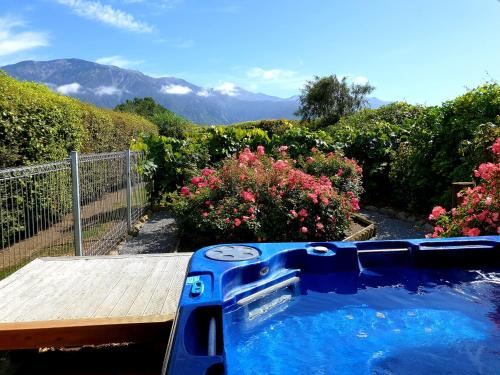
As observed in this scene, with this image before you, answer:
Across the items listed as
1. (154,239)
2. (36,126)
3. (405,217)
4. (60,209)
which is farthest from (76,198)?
(405,217)

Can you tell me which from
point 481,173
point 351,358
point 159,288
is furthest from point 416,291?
point 481,173

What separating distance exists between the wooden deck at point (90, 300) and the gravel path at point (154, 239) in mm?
1516

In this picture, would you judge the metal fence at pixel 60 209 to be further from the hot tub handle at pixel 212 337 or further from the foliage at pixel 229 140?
the foliage at pixel 229 140

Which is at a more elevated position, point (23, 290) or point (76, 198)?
point (76, 198)

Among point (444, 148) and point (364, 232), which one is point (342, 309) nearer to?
point (364, 232)

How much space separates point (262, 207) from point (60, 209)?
7.76 ft

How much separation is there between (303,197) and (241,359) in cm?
323

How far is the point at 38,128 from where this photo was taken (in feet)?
20.1

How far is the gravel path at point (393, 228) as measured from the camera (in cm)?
623

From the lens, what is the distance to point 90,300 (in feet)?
9.21

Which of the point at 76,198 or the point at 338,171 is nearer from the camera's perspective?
the point at 76,198

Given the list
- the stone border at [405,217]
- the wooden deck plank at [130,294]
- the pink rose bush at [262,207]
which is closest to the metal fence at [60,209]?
the pink rose bush at [262,207]

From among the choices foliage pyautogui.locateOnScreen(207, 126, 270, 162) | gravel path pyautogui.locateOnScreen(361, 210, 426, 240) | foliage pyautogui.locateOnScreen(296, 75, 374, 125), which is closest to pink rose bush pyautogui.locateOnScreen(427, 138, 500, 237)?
gravel path pyautogui.locateOnScreen(361, 210, 426, 240)

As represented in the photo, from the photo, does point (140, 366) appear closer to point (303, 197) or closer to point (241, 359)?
point (241, 359)
